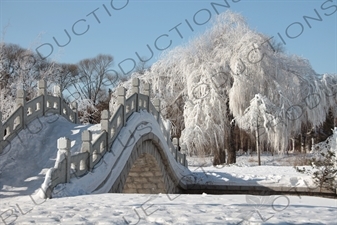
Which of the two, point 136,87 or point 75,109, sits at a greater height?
point 136,87

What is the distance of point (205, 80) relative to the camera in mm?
18047

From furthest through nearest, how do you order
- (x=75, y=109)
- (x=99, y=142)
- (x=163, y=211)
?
(x=75, y=109) < (x=99, y=142) < (x=163, y=211)

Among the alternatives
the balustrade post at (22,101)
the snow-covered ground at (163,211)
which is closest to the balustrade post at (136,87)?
the balustrade post at (22,101)

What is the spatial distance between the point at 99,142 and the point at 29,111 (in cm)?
270

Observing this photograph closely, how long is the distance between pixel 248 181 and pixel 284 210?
6928 millimetres

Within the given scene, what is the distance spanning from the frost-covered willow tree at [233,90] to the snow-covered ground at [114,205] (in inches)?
329

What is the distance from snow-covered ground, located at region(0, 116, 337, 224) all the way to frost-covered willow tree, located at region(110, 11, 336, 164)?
8363 millimetres

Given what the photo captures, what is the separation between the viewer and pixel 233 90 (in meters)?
17.4

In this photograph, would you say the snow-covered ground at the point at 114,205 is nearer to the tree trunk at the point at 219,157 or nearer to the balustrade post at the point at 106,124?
the balustrade post at the point at 106,124

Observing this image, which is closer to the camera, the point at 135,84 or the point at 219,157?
the point at 135,84

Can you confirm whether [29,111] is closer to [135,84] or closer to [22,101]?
[22,101]

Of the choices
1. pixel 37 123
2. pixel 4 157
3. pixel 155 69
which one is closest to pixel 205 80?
pixel 155 69

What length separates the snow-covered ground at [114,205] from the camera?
5.05m

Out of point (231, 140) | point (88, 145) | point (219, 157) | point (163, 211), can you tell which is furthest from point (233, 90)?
point (163, 211)
